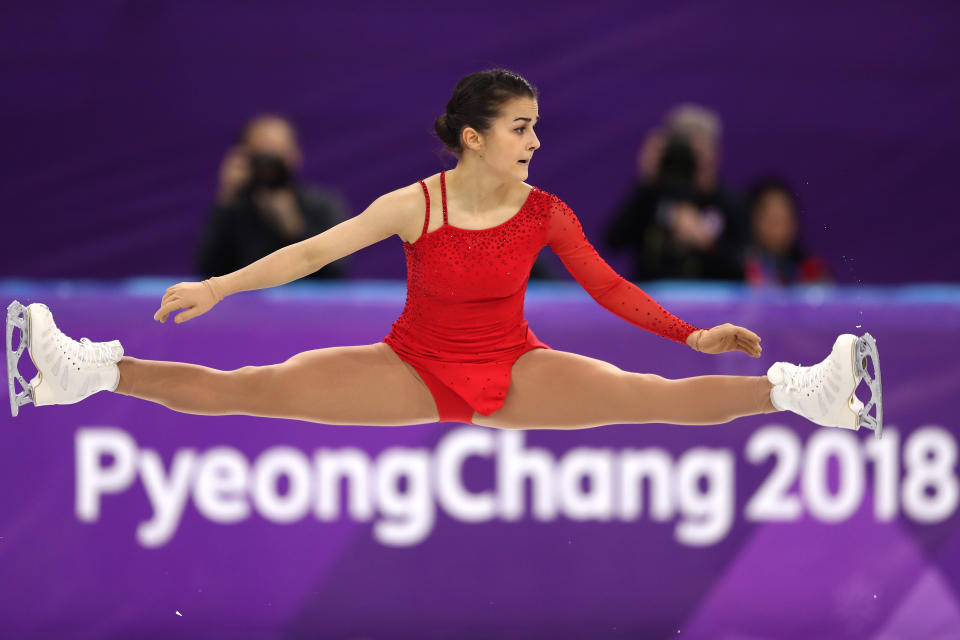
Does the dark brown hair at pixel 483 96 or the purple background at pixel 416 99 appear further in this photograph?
the purple background at pixel 416 99

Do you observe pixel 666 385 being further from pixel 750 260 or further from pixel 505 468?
pixel 750 260

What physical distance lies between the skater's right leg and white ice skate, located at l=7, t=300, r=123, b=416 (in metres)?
0.06

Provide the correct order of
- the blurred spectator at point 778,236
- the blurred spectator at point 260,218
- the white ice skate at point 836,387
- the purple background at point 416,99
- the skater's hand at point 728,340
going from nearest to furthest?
the white ice skate at point 836,387 < the skater's hand at point 728,340 < the blurred spectator at point 260,218 < the blurred spectator at point 778,236 < the purple background at point 416,99

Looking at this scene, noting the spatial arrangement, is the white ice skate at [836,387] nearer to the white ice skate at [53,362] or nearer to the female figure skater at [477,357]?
the female figure skater at [477,357]

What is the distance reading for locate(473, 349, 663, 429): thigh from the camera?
156 inches

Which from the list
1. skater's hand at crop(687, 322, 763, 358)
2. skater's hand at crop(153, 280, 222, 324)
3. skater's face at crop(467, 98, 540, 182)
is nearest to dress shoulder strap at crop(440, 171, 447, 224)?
skater's face at crop(467, 98, 540, 182)

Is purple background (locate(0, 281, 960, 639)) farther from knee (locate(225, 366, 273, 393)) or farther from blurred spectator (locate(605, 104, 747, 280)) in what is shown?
knee (locate(225, 366, 273, 393))

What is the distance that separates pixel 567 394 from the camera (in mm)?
3982

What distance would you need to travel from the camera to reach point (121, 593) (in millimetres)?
5078

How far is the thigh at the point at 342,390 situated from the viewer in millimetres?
3977

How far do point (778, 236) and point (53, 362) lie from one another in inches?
147

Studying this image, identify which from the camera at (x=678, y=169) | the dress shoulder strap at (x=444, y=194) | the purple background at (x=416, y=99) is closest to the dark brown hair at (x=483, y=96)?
the dress shoulder strap at (x=444, y=194)

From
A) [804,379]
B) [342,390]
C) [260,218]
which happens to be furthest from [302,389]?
[260,218]

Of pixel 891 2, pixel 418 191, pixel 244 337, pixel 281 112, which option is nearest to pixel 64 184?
pixel 281 112
